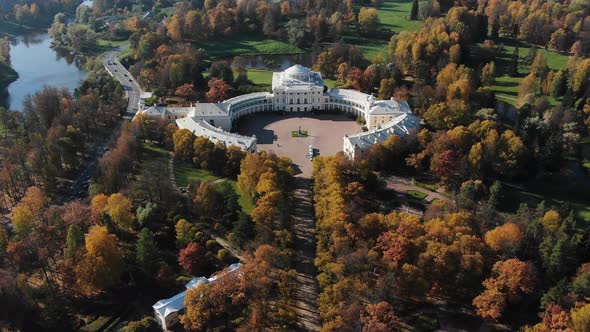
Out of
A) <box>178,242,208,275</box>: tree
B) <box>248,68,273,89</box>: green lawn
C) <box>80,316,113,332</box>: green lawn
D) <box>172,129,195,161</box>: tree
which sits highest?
<box>248,68,273,89</box>: green lawn

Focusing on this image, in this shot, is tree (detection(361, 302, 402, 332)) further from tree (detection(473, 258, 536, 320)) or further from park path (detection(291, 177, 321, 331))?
tree (detection(473, 258, 536, 320))

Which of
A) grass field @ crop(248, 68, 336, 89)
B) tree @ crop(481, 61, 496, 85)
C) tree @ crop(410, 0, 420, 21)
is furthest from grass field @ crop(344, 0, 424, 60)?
tree @ crop(481, 61, 496, 85)

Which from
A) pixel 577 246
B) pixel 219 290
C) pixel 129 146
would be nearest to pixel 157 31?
pixel 129 146

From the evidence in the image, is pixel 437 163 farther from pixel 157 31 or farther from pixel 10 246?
pixel 157 31

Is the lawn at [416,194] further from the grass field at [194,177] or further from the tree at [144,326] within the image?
the tree at [144,326]

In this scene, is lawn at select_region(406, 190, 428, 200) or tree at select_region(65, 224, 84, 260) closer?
tree at select_region(65, 224, 84, 260)

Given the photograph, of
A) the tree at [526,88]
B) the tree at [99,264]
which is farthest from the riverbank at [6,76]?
the tree at [526,88]

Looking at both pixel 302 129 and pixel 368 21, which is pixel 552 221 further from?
pixel 368 21
